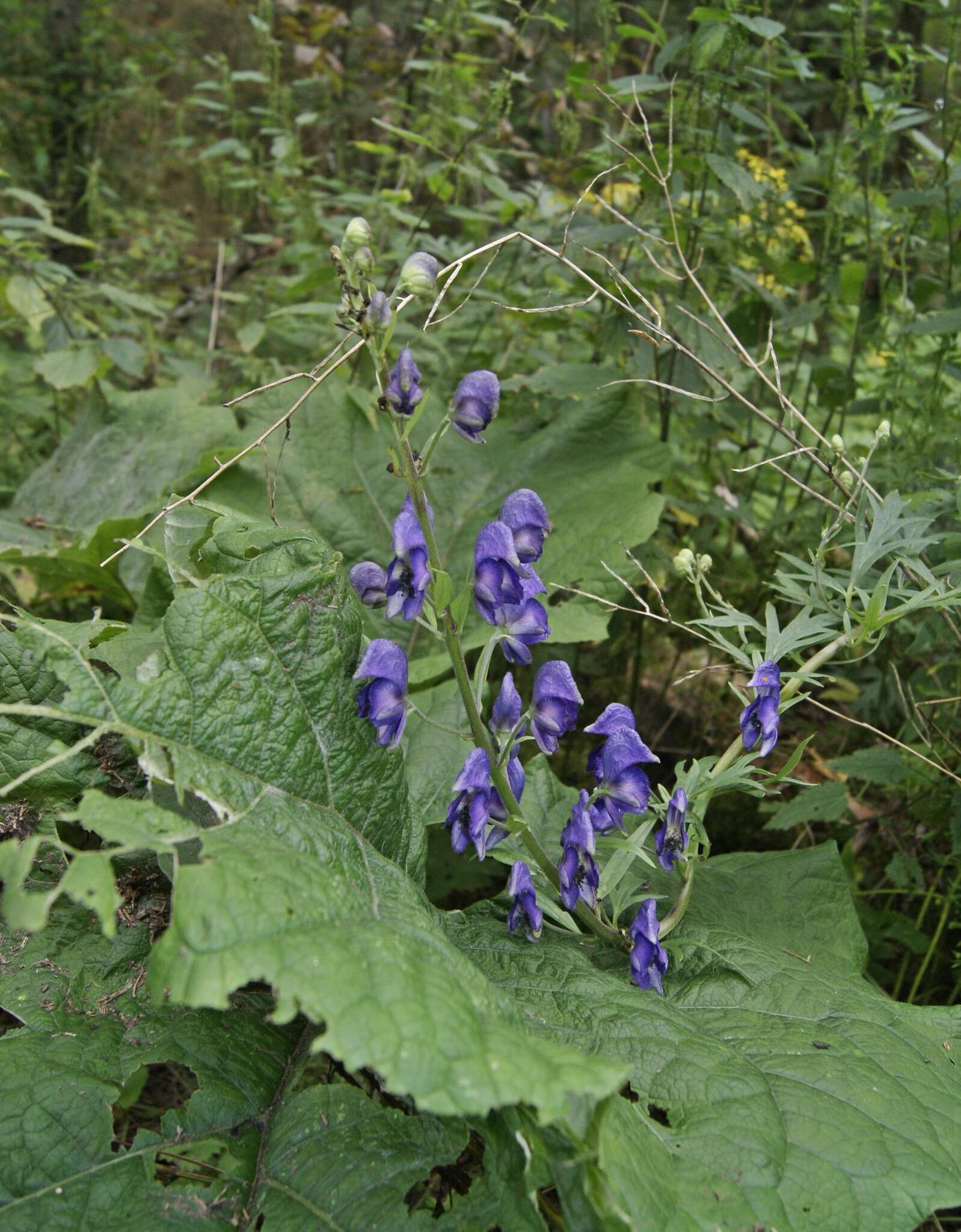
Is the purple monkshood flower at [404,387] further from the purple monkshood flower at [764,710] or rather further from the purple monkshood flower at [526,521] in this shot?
the purple monkshood flower at [764,710]

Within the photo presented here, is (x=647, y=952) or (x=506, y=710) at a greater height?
(x=506, y=710)

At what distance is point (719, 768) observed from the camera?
6.50 ft

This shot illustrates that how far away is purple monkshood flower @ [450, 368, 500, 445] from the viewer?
1710mm

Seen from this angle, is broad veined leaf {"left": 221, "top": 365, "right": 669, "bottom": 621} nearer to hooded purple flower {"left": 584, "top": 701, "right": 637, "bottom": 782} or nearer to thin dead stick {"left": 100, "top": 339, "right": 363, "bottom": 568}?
thin dead stick {"left": 100, "top": 339, "right": 363, "bottom": 568}

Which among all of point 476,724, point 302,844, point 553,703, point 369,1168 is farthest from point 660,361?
point 369,1168

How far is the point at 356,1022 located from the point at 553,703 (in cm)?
74

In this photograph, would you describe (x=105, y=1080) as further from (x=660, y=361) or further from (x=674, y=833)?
(x=660, y=361)

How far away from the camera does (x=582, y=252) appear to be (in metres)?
3.83

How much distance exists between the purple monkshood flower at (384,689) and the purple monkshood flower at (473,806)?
0.50 ft

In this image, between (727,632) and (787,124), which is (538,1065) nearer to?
(727,632)

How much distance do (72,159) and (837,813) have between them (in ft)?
28.2

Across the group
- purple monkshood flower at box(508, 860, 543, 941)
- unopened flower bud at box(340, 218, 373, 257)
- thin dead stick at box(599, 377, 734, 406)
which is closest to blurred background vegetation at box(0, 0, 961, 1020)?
thin dead stick at box(599, 377, 734, 406)

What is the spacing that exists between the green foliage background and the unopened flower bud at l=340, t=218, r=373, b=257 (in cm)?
60

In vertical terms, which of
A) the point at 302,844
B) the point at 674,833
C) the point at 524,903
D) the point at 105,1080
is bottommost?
the point at 105,1080
